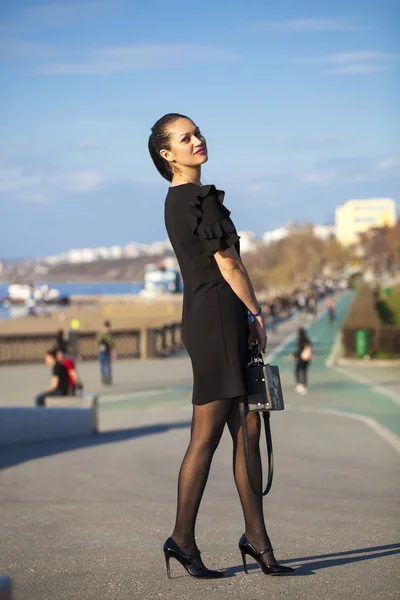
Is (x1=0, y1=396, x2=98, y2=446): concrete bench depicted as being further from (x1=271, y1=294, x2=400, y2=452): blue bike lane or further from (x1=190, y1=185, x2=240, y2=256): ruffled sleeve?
(x1=190, y1=185, x2=240, y2=256): ruffled sleeve

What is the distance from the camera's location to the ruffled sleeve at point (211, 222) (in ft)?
15.0

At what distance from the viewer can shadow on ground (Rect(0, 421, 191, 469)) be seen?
34.6 ft

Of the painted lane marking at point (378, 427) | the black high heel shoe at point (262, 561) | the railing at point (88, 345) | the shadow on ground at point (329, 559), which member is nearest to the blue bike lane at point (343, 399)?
the painted lane marking at point (378, 427)

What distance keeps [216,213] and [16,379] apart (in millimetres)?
23231

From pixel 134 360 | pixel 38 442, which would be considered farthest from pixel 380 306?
pixel 38 442

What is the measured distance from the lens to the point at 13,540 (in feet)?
19.1

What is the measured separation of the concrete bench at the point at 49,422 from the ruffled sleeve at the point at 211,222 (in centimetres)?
791

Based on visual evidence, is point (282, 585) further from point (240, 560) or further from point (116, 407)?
point (116, 407)

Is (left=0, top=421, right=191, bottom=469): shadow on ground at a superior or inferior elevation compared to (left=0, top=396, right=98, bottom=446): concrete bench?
inferior

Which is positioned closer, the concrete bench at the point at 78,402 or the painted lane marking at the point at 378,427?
the painted lane marking at the point at 378,427

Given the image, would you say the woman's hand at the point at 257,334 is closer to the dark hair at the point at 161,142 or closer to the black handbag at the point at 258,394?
the black handbag at the point at 258,394

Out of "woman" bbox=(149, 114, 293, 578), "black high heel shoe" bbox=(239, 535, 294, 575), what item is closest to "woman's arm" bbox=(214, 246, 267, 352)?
"woman" bbox=(149, 114, 293, 578)

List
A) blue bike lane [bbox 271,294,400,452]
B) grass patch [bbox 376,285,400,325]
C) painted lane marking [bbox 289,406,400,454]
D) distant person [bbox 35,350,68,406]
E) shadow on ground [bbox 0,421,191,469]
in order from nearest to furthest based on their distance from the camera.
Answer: shadow on ground [bbox 0,421,191,469], painted lane marking [bbox 289,406,400,454], blue bike lane [bbox 271,294,400,452], distant person [bbox 35,350,68,406], grass patch [bbox 376,285,400,325]

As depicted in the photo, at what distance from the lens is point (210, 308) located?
15.2 ft
